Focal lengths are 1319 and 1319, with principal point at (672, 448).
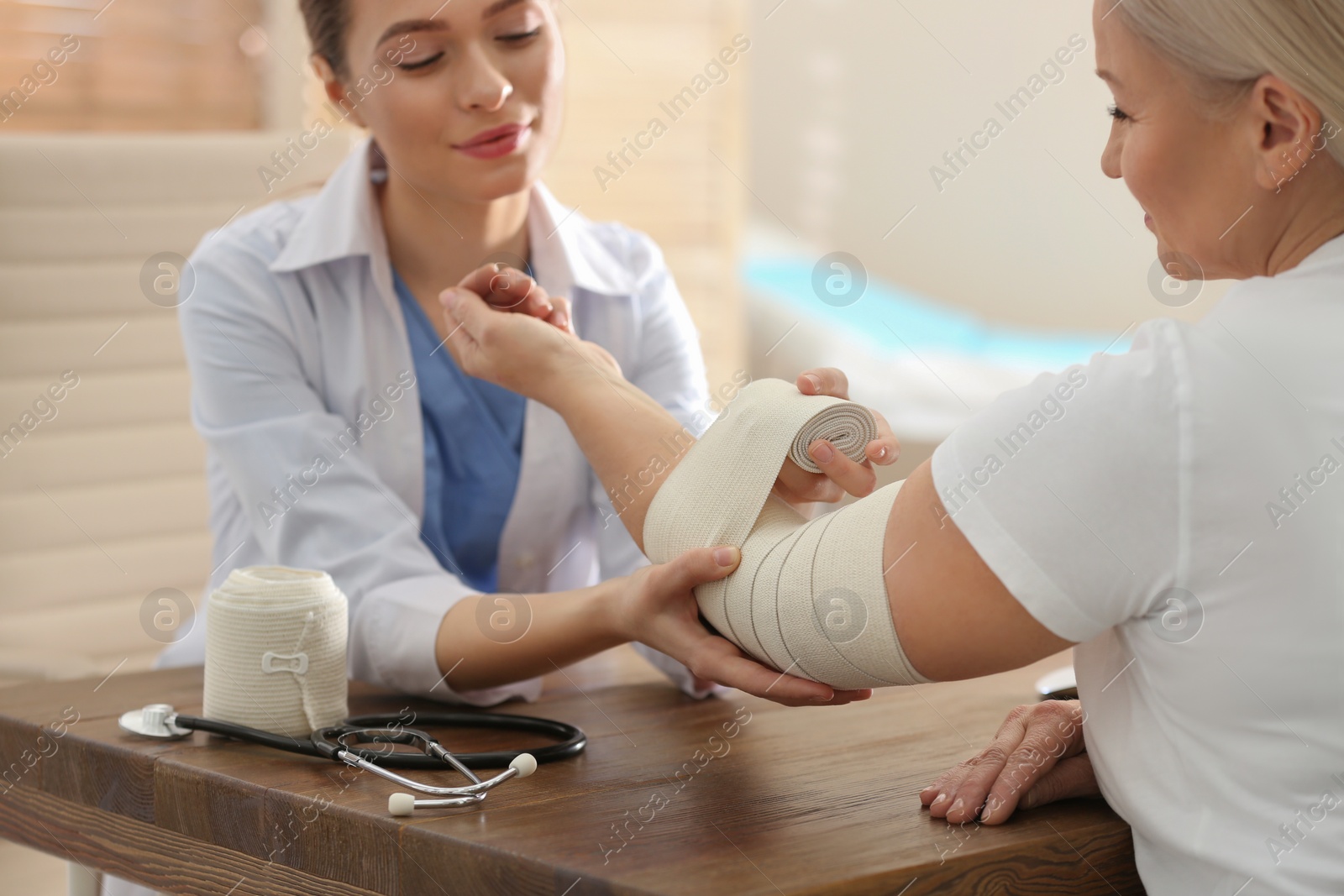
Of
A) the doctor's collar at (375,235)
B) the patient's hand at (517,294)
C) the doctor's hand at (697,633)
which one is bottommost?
the doctor's hand at (697,633)

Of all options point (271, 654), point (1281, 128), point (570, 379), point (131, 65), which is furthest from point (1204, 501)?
point (131, 65)

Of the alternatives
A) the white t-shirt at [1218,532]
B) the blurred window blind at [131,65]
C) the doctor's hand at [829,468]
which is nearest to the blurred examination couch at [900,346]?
the blurred window blind at [131,65]

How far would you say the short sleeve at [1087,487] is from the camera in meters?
0.68

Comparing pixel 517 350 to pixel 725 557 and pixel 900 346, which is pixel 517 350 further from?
pixel 900 346

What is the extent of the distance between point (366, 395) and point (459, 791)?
622mm

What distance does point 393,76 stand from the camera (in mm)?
1263

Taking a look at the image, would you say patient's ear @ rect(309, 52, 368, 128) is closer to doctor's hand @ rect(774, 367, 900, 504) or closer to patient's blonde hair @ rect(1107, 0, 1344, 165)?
doctor's hand @ rect(774, 367, 900, 504)

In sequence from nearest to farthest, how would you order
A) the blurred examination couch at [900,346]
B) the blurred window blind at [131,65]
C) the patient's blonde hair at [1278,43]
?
the patient's blonde hair at [1278,43] → the blurred window blind at [131,65] → the blurred examination couch at [900,346]

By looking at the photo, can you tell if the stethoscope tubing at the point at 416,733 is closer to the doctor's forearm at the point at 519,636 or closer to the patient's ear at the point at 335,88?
the doctor's forearm at the point at 519,636

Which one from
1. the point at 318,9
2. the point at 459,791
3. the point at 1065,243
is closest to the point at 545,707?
the point at 459,791

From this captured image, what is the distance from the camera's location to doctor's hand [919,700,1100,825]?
2.62ft

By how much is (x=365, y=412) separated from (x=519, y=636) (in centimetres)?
37

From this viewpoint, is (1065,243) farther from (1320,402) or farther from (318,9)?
(1320,402)

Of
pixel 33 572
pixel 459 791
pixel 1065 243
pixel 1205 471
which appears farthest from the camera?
pixel 1065 243
